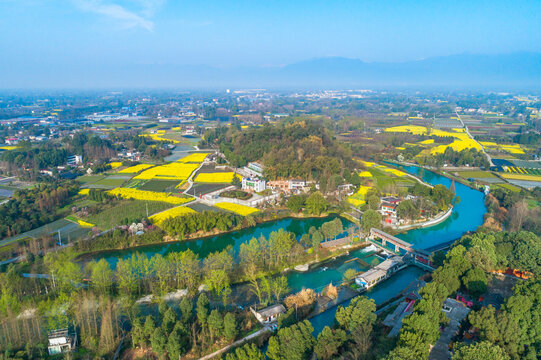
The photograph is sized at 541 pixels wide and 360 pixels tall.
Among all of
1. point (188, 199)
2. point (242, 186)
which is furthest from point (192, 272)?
point (242, 186)

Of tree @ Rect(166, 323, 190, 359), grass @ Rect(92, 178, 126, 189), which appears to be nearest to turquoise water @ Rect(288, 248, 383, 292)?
tree @ Rect(166, 323, 190, 359)

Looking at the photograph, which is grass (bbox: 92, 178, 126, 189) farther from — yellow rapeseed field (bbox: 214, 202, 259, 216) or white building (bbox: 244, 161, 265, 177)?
white building (bbox: 244, 161, 265, 177)

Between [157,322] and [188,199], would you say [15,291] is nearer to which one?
[157,322]

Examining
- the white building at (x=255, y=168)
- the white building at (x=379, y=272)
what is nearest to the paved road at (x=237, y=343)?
the white building at (x=379, y=272)

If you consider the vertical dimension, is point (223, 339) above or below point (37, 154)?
below

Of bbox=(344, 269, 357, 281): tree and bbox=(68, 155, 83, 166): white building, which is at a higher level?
bbox=(68, 155, 83, 166): white building

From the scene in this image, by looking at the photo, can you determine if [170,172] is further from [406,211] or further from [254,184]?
[406,211]

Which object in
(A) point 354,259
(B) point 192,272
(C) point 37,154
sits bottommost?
(A) point 354,259

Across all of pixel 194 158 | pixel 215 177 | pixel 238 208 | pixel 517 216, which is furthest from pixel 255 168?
pixel 517 216
